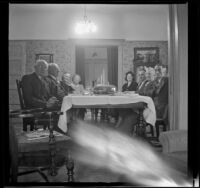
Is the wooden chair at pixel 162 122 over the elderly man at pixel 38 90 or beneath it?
beneath

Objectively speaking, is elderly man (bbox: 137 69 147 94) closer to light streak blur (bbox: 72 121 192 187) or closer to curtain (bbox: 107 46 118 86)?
curtain (bbox: 107 46 118 86)

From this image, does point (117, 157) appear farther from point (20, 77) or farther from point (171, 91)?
point (20, 77)

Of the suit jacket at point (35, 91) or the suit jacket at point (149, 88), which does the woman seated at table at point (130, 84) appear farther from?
the suit jacket at point (35, 91)

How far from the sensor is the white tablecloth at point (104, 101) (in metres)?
3.01

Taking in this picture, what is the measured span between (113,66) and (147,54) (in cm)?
33

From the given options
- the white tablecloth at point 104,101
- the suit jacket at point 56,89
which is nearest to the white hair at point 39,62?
the suit jacket at point 56,89

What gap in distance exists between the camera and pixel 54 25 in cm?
299

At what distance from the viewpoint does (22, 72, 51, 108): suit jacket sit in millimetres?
2973

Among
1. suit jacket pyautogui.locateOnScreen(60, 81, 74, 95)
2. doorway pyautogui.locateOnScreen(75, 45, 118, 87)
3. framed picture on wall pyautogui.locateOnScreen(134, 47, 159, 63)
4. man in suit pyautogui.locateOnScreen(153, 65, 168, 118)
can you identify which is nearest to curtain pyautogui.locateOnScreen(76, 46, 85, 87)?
doorway pyautogui.locateOnScreen(75, 45, 118, 87)

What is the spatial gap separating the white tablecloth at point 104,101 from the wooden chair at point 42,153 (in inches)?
5.1

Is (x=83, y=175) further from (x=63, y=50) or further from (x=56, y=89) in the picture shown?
(x=63, y=50)
